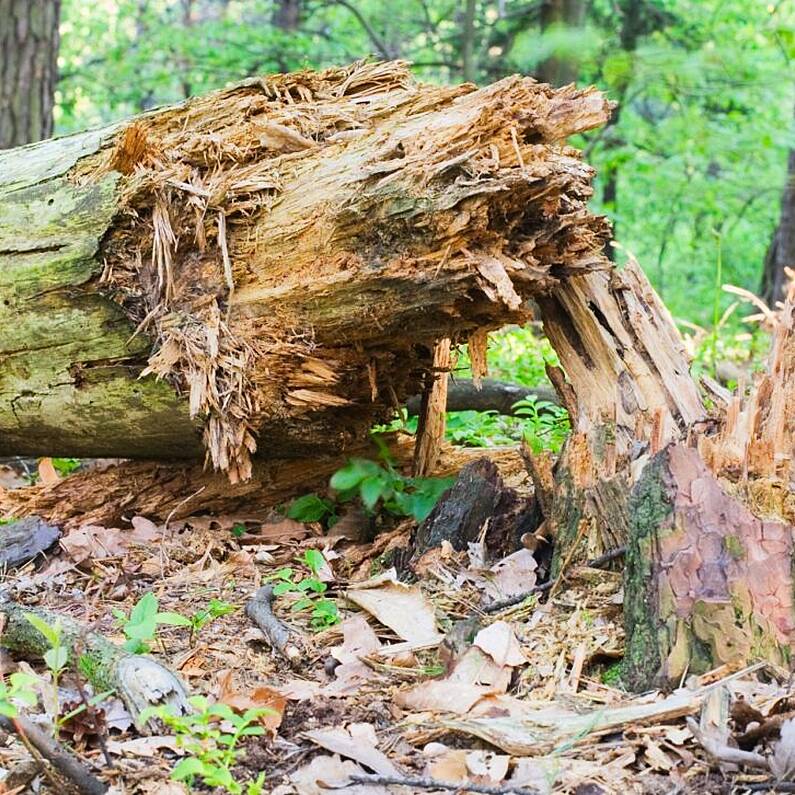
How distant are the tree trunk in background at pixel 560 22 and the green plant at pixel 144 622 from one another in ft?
27.0

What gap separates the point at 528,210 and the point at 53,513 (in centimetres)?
241

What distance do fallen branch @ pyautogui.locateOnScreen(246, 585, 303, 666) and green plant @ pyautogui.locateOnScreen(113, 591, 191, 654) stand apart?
1.00 feet

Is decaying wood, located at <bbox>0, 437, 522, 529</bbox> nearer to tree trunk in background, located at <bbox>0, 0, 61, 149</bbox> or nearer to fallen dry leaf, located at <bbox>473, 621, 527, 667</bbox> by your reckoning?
fallen dry leaf, located at <bbox>473, 621, 527, 667</bbox>

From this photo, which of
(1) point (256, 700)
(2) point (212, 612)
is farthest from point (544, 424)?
(1) point (256, 700)

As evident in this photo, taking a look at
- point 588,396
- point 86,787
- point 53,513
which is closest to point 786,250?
point 588,396

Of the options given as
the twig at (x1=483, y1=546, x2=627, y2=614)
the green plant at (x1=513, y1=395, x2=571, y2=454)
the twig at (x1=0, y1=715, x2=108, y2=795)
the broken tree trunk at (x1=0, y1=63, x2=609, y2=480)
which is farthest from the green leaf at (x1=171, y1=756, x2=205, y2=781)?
the green plant at (x1=513, y1=395, x2=571, y2=454)

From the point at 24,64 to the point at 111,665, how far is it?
5.33 meters

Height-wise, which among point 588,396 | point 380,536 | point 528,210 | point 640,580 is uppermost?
point 528,210

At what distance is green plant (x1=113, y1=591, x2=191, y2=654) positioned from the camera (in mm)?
2312

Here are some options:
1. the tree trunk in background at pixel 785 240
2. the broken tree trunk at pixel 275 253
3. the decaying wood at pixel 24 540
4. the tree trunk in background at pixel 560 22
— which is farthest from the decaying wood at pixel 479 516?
the tree trunk in background at pixel 785 240

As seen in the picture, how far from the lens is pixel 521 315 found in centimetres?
320

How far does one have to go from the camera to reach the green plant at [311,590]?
2.89m

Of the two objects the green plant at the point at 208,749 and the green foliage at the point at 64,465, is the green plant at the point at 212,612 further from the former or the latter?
the green foliage at the point at 64,465

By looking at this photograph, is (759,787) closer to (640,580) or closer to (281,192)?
(640,580)
